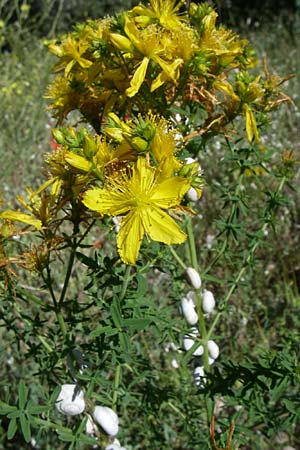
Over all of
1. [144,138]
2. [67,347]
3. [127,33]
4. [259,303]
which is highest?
[127,33]

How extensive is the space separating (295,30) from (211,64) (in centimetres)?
450

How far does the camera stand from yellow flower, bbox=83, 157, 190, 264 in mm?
847


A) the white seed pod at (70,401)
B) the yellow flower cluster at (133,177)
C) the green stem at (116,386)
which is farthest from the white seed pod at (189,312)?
the yellow flower cluster at (133,177)

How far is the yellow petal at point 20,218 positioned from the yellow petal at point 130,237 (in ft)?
0.62

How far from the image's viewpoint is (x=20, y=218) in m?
0.98

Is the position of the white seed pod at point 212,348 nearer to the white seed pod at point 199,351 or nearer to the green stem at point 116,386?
the white seed pod at point 199,351

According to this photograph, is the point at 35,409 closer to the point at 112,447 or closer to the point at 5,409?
the point at 5,409

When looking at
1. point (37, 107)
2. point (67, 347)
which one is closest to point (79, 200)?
point (67, 347)

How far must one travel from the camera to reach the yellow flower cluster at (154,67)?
1.01 metres

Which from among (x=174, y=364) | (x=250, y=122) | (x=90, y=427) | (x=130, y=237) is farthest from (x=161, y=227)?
(x=174, y=364)

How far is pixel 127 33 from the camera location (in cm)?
101

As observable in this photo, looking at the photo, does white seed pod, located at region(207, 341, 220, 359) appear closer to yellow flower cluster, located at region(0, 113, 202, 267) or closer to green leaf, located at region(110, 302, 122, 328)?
green leaf, located at region(110, 302, 122, 328)

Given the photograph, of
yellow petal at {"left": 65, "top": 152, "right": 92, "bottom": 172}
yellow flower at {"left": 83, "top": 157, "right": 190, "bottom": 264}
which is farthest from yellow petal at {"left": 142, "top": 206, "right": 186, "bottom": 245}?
yellow petal at {"left": 65, "top": 152, "right": 92, "bottom": 172}

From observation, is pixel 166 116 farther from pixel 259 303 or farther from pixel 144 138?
pixel 259 303
